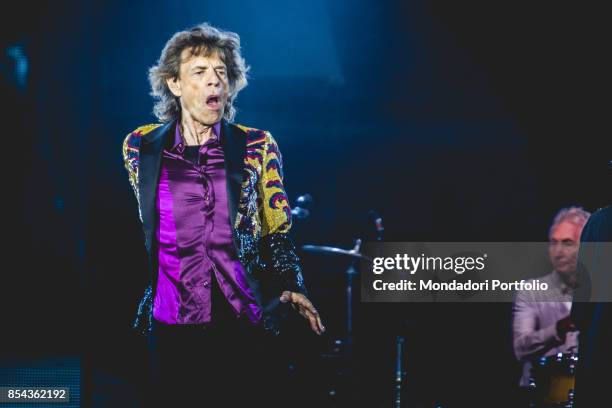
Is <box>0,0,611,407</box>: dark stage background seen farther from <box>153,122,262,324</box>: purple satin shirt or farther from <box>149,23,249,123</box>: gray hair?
<box>153,122,262,324</box>: purple satin shirt

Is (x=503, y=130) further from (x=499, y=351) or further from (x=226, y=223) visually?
(x=226, y=223)

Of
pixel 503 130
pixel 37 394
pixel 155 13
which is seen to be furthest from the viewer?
pixel 503 130

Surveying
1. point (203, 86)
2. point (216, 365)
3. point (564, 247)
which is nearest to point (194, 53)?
point (203, 86)

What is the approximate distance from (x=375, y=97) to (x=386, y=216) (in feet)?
3.13

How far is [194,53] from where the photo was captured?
7.17 ft

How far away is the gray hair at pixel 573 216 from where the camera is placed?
15.3ft

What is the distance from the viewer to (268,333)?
1.96 m

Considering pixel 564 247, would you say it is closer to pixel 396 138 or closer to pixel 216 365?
pixel 396 138

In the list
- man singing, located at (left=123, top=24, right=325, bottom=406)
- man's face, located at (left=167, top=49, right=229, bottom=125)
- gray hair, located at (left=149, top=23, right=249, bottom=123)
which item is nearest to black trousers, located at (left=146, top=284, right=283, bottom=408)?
man singing, located at (left=123, top=24, right=325, bottom=406)

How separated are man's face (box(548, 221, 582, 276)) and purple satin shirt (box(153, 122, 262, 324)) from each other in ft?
10.5

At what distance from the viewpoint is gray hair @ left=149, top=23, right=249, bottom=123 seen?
2.20 metres

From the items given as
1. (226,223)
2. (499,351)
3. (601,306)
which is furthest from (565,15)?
(226,223)

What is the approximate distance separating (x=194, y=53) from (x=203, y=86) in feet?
0.44

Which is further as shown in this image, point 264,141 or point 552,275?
point 552,275
